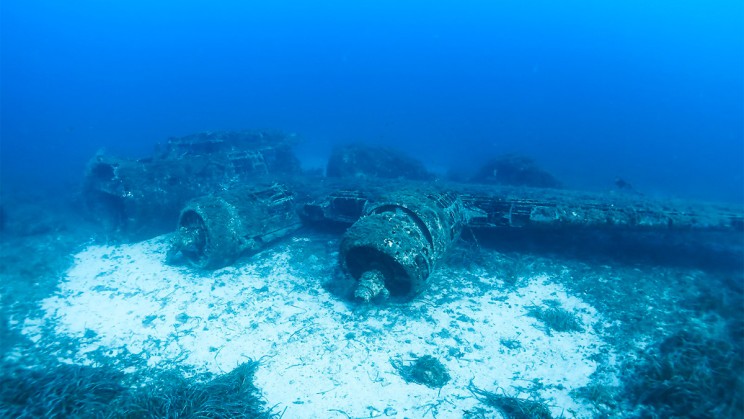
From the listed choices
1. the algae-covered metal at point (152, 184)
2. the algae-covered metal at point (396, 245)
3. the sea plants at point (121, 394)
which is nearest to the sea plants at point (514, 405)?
the algae-covered metal at point (396, 245)

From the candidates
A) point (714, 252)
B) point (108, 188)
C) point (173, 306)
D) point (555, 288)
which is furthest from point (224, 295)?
point (714, 252)

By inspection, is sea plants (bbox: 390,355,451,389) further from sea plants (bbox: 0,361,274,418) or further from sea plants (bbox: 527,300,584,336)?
sea plants (bbox: 527,300,584,336)

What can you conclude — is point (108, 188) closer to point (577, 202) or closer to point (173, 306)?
point (173, 306)

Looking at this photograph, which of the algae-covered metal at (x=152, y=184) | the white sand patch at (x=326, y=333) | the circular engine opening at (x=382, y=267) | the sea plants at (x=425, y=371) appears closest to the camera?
the white sand patch at (x=326, y=333)

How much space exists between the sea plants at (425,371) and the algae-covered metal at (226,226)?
193 inches

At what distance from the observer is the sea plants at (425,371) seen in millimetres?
5207

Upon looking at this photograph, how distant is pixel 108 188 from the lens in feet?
34.1

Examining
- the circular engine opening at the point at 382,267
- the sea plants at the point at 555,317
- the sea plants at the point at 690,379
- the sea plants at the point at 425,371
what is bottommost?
the sea plants at the point at 425,371

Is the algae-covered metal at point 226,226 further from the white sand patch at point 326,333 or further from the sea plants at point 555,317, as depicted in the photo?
the sea plants at point 555,317

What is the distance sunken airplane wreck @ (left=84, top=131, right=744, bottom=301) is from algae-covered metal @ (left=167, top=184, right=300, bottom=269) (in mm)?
24

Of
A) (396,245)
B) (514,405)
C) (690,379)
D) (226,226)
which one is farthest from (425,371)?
(226,226)

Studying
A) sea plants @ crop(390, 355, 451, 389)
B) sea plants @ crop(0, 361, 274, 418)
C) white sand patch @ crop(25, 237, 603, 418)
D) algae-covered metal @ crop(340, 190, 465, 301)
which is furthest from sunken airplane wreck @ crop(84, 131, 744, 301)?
sea plants @ crop(0, 361, 274, 418)

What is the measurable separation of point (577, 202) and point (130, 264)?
11.3m

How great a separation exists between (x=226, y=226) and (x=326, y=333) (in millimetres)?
3823
